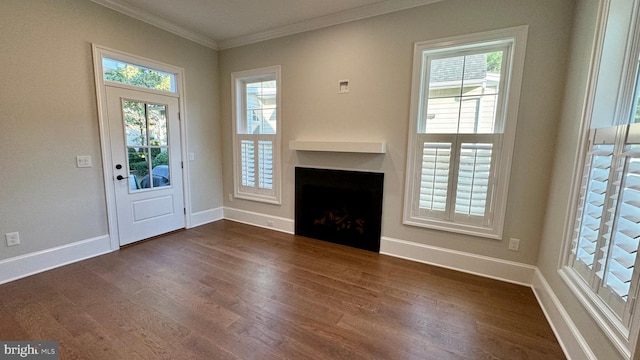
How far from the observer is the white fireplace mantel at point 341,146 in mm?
2916

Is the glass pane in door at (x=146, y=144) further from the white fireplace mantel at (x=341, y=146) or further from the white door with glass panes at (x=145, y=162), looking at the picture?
the white fireplace mantel at (x=341, y=146)

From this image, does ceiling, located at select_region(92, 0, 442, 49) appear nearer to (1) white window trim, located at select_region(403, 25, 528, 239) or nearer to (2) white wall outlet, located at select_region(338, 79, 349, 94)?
(1) white window trim, located at select_region(403, 25, 528, 239)

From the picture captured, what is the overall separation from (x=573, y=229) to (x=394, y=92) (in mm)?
1952

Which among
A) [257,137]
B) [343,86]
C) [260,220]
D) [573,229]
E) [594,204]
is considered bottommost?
[260,220]

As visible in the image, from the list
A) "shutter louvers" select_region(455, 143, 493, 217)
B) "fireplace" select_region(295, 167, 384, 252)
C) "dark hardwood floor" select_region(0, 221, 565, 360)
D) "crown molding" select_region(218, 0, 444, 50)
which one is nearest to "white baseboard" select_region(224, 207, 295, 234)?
"fireplace" select_region(295, 167, 384, 252)

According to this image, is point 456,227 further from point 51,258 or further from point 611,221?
point 51,258

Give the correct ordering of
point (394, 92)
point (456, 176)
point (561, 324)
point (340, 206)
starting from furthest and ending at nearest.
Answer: point (340, 206)
point (394, 92)
point (456, 176)
point (561, 324)

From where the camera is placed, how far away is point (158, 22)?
3.25 m

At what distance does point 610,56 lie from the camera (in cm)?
158

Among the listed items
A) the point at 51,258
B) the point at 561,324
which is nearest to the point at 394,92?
the point at 561,324

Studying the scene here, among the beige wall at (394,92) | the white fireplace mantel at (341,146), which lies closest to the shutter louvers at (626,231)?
the beige wall at (394,92)

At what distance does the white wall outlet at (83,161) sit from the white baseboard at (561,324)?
14.7ft

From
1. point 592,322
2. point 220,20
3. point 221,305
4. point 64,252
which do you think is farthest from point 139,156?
point 592,322

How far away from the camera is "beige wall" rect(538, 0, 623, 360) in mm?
1748
